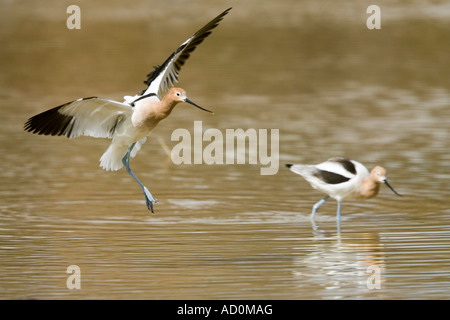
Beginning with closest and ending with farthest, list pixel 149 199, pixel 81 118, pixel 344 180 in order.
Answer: pixel 81 118 < pixel 149 199 < pixel 344 180

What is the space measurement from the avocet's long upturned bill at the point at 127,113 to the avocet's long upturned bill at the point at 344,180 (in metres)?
1.88

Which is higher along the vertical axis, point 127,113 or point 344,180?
point 127,113

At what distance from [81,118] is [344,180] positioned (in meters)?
2.88

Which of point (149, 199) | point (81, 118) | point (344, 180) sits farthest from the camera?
point (344, 180)

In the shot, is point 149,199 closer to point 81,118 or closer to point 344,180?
point 81,118

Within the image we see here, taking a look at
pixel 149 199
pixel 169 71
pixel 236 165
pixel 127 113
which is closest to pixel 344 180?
pixel 149 199

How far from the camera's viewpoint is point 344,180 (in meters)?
11.1

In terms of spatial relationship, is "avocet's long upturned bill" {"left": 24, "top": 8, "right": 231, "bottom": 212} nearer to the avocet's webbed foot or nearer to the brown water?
the avocet's webbed foot

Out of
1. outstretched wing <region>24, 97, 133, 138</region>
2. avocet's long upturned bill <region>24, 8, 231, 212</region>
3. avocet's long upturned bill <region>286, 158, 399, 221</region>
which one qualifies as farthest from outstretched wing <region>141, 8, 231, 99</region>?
avocet's long upturned bill <region>286, 158, 399, 221</region>

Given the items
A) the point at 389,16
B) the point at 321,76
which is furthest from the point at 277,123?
the point at 389,16

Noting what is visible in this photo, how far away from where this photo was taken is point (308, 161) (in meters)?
14.2

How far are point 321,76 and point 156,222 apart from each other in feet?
45.2

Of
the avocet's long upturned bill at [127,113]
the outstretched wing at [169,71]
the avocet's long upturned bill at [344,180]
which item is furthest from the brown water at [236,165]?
the outstretched wing at [169,71]

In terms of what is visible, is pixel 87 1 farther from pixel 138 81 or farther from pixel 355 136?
pixel 355 136
